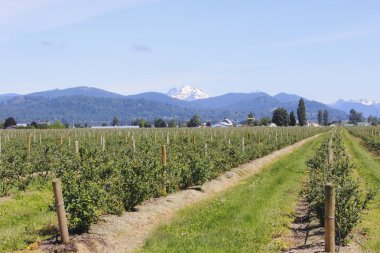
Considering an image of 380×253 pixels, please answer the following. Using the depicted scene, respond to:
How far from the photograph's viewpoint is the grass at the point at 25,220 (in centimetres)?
1135

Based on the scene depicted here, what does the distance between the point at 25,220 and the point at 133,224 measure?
364 centimetres

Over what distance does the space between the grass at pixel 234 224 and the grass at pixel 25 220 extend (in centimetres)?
289

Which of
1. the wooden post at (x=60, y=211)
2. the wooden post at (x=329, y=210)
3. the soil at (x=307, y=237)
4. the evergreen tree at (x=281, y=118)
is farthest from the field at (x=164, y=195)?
the evergreen tree at (x=281, y=118)

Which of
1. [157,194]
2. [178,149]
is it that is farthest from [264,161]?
[157,194]

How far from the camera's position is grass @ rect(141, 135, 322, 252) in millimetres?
11477

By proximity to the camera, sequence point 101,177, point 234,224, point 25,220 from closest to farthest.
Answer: point 234,224
point 101,177
point 25,220

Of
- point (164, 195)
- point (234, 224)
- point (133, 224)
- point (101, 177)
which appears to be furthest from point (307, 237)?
point (164, 195)

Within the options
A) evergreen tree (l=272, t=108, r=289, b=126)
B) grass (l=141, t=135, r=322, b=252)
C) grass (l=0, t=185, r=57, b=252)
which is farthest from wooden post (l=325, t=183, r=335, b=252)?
evergreen tree (l=272, t=108, r=289, b=126)

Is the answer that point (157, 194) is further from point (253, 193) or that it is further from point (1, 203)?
point (1, 203)

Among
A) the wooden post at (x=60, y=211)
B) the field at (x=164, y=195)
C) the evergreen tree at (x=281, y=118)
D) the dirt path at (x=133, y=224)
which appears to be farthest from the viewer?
the evergreen tree at (x=281, y=118)

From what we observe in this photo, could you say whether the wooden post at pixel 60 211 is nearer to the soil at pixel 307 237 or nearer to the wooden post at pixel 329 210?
the soil at pixel 307 237

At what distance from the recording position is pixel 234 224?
1359 cm

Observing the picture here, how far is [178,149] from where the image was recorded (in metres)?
26.7

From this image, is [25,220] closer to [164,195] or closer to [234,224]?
[164,195]
